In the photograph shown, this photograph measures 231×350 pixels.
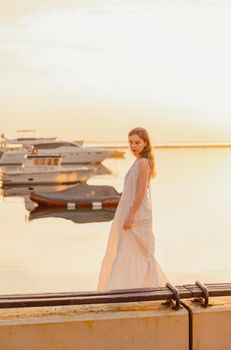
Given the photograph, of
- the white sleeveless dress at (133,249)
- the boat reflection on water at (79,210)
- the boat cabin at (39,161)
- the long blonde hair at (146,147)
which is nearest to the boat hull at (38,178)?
the boat cabin at (39,161)

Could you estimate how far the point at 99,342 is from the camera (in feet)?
14.3

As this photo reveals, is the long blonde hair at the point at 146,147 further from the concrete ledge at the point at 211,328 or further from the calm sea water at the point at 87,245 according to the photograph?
the calm sea water at the point at 87,245

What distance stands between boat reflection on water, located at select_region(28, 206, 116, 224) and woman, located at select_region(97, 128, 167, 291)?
2702 centimetres

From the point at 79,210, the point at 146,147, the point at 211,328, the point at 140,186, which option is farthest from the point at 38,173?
the point at 211,328

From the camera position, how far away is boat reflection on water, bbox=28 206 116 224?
3519 cm

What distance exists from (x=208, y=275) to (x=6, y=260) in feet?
21.4

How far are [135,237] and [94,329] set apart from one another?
271cm

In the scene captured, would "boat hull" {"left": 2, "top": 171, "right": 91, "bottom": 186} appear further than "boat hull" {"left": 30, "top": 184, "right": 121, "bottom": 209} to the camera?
Yes

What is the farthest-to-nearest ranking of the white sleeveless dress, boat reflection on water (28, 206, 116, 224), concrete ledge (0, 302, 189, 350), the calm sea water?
boat reflection on water (28, 206, 116, 224) → the calm sea water → the white sleeveless dress → concrete ledge (0, 302, 189, 350)

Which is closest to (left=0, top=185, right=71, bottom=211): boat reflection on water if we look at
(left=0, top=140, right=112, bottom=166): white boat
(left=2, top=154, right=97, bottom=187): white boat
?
(left=2, top=154, right=97, bottom=187): white boat

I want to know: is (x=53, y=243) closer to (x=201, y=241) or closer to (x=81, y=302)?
(x=201, y=241)

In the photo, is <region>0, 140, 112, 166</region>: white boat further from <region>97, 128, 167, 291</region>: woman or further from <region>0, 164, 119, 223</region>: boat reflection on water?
<region>97, 128, 167, 291</region>: woman

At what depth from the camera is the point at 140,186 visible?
6871 millimetres

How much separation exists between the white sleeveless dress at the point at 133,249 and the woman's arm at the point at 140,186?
0.05 metres
